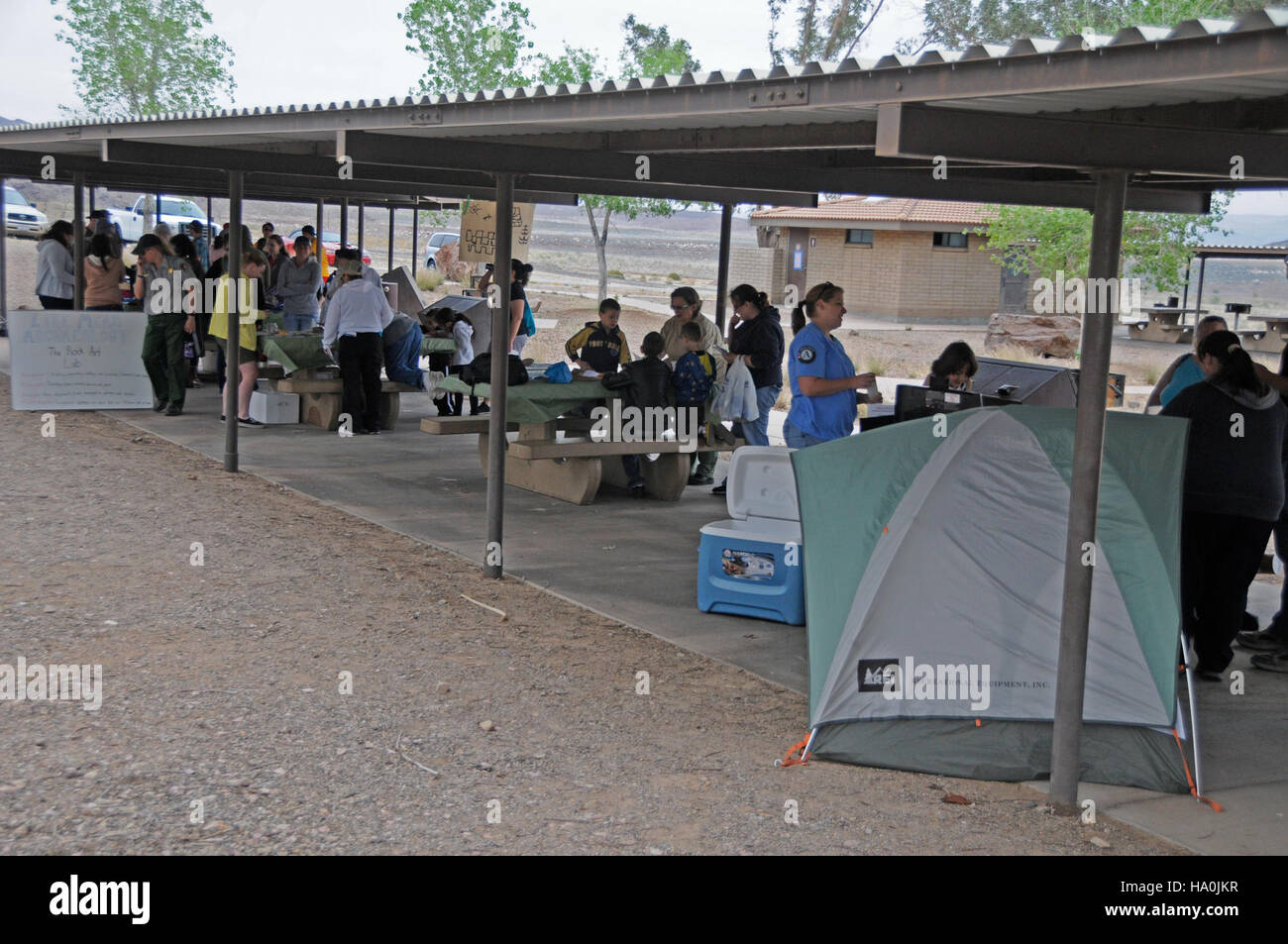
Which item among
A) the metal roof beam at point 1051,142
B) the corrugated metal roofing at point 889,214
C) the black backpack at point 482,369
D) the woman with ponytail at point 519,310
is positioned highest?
the corrugated metal roofing at point 889,214

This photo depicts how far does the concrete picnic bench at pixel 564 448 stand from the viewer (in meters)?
9.54

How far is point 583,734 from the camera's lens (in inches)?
211

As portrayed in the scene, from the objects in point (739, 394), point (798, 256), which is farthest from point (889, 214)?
point (739, 394)

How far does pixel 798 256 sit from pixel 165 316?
2949cm

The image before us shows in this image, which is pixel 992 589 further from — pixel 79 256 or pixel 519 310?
pixel 79 256

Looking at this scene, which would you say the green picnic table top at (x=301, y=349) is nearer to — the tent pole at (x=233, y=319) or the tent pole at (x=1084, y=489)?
the tent pole at (x=233, y=319)

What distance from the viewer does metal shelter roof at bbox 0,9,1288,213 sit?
3.68 meters

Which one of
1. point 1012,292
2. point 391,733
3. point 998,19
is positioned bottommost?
point 391,733

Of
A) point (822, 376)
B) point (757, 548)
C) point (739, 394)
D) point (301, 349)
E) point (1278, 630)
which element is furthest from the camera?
point (301, 349)

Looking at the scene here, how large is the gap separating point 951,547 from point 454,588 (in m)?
3.31

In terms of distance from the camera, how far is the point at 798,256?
133 ft

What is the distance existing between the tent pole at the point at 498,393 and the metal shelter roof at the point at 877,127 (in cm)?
26

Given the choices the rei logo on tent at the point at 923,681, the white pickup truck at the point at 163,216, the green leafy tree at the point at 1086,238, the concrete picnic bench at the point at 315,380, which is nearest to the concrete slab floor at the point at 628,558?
the concrete picnic bench at the point at 315,380

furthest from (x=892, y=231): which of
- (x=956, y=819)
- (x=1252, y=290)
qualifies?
(x=1252, y=290)
